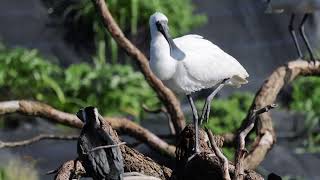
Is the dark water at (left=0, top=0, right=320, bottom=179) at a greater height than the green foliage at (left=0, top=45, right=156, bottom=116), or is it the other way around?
the dark water at (left=0, top=0, right=320, bottom=179)

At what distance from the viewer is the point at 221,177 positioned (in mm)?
1783

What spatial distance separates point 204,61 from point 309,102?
11.0 feet

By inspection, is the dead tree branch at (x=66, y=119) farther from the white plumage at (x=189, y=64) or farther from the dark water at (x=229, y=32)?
the dark water at (x=229, y=32)

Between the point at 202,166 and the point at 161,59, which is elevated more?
the point at 161,59

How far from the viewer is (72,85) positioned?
5223 mm

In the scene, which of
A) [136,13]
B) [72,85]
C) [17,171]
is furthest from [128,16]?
[17,171]

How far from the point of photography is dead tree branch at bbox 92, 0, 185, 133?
324 centimetres

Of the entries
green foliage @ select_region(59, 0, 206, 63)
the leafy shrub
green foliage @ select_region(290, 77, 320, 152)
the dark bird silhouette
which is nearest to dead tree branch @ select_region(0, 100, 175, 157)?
the leafy shrub

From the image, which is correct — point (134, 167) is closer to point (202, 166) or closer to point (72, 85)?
point (202, 166)

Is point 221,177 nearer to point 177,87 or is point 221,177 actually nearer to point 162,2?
point 177,87

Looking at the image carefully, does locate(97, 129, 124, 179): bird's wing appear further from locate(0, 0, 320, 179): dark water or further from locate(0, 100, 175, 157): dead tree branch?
locate(0, 0, 320, 179): dark water

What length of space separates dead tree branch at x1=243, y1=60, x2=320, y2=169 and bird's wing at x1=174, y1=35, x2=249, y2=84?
552 millimetres

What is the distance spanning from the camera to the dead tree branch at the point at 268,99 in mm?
2832

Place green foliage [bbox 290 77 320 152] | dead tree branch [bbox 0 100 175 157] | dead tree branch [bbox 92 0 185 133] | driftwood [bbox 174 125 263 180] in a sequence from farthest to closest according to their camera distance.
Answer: green foliage [bbox 290 77 320 152] < dead tree branch [bbox 92 0 185 133] < dead tree branch [bbox 0 100 175 157] < driftwood [bbox 174 125 263 180]
